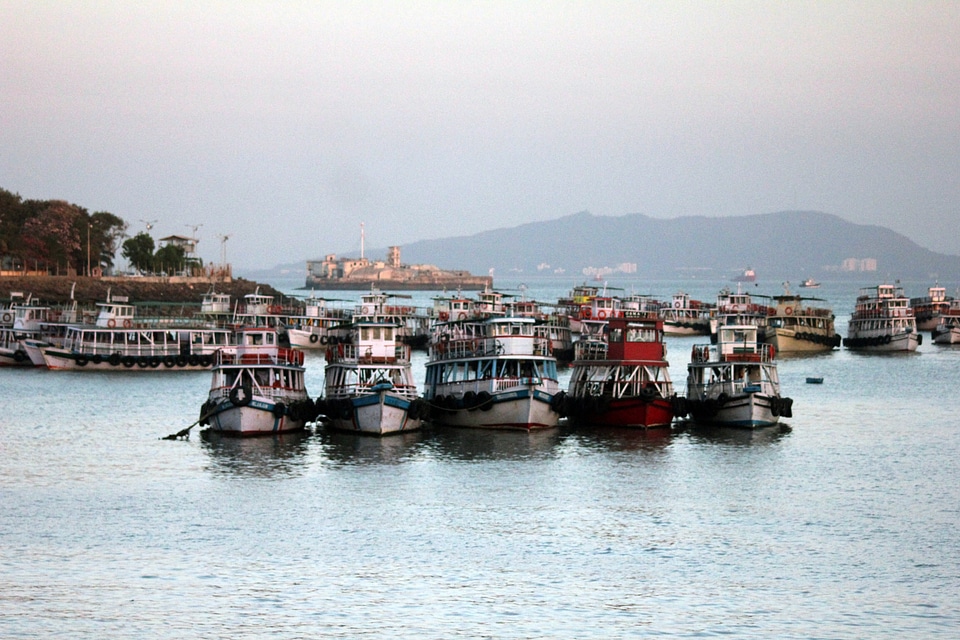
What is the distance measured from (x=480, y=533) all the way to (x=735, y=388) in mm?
22821

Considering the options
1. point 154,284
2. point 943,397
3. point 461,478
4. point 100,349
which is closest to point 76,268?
point 154,284

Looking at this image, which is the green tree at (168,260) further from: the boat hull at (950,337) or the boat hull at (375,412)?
the boat hull at (375,412)

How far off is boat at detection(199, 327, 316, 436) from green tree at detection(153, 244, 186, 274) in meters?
138

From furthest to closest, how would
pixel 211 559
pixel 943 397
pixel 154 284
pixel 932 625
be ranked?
pixel 154 284 < pixel 943 397 < pixel 211 559 < pixel 932 625

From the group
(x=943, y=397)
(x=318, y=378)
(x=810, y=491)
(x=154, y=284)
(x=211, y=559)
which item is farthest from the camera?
(x=154, y=284)

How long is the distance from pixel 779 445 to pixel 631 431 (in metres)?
5.95

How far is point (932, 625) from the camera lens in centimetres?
2752

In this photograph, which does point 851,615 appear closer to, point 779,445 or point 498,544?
point 498,544

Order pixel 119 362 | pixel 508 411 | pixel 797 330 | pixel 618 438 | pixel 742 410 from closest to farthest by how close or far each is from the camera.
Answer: pixel 618 438 < pixel 508 411 < pixel 742 410 < pixel 119 362 < pixel 797 330

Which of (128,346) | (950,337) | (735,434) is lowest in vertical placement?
(735,434)

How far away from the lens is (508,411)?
52250 mm

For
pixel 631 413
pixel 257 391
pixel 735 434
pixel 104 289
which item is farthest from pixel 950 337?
pixel 104 289

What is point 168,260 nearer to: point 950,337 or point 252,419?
point 950,337

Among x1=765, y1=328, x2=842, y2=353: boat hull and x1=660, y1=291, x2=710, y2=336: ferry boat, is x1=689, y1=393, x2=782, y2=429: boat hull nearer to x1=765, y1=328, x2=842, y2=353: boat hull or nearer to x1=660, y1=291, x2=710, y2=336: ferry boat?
x1=765, y1=328, x2=842, y2=353: boat hull
